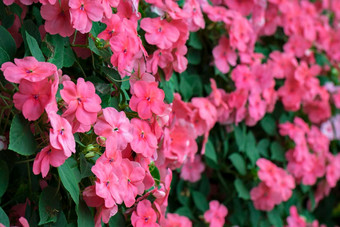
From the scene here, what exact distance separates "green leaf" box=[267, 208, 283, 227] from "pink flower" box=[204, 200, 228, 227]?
28cm

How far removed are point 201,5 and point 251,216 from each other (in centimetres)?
81

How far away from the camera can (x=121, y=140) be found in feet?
3.02

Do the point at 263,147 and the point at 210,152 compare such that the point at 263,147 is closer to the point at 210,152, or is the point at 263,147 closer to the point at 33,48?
the point at 210,152

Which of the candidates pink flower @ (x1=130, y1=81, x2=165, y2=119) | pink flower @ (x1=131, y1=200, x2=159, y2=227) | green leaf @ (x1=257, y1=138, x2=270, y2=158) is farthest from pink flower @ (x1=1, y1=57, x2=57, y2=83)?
green leaf @ (x1=257, y1=138, x2=270, y2=158)

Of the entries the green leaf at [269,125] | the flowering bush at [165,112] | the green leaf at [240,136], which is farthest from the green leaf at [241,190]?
the green leaf at [269,125]

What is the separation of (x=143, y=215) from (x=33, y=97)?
36 centimetres

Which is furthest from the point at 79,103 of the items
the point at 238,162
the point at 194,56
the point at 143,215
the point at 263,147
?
the point at 263,147

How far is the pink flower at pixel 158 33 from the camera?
115cm

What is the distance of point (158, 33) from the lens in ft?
3.79

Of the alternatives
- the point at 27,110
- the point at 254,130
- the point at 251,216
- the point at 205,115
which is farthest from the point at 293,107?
the point at 27,110

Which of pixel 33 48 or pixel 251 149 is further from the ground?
pixel 33 48

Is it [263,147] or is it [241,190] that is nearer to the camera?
[241,190]

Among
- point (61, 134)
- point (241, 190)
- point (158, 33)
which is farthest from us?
point (241, 190)

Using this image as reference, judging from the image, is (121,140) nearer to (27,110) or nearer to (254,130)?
(27,110)
